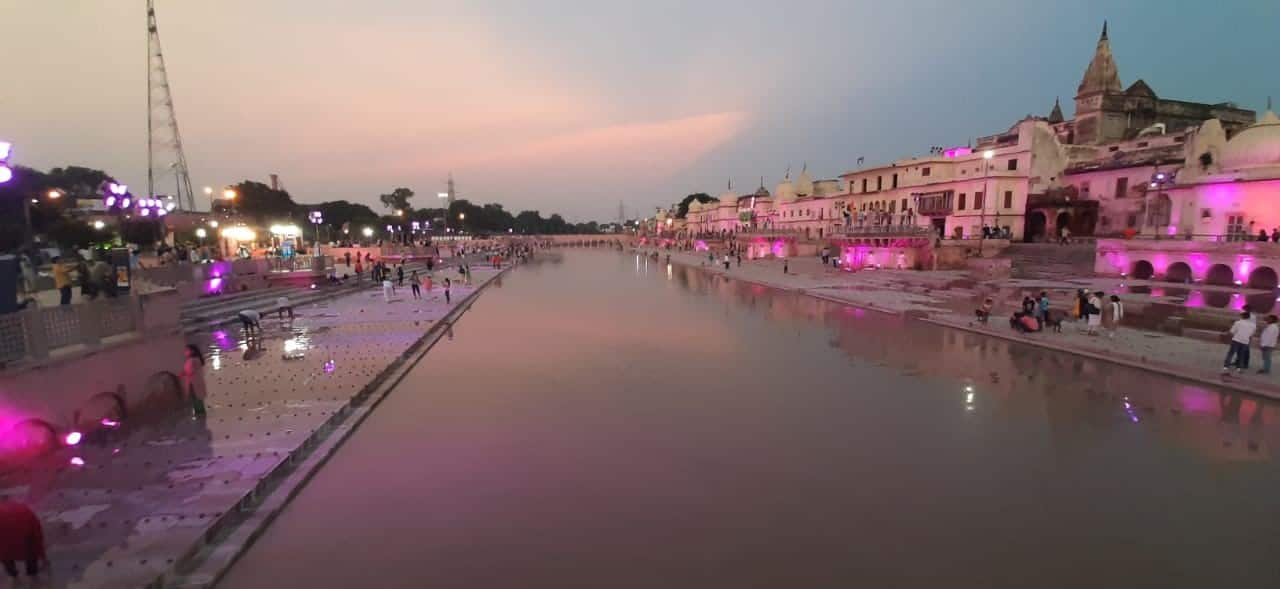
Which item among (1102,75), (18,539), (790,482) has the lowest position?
(790,482)


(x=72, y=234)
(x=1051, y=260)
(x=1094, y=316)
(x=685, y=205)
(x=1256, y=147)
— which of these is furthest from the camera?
(x=685, y=205)

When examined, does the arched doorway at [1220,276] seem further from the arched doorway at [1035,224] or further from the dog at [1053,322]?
the arched doorway at [1035,224]

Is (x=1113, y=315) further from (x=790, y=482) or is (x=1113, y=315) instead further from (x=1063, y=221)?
(x=1063, y=221)

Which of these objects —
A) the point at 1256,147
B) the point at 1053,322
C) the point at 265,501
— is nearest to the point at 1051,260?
the point at 1256,147

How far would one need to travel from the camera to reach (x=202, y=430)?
9219 millimetres

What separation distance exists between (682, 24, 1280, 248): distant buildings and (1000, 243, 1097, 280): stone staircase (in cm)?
317

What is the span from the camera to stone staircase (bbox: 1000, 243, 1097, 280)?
34.0m

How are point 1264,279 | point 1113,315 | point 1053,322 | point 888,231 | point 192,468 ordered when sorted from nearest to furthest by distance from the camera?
point 192,468
point 1113,315
point 1053,322
point 1264,279
point 888,231

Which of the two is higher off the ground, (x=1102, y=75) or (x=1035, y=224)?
(x=1102, y=75)

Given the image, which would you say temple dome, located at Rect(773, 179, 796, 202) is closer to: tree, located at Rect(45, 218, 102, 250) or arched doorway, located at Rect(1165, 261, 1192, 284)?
arched doorway, located at Rect(1165, 261, 1192, 284)

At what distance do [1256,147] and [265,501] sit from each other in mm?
45709

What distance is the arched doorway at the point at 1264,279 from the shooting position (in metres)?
25.0

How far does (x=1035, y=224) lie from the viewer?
155 ft

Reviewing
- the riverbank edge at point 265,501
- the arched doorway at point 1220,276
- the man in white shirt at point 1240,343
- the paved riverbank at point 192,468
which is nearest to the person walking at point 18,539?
the paved riverbank at point 192,468
